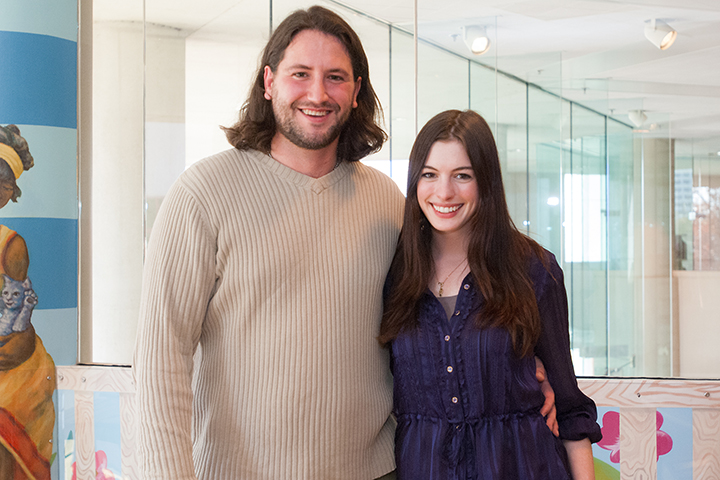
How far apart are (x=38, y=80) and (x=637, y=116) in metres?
3.61

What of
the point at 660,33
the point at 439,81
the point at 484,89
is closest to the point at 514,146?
the point at 484,89

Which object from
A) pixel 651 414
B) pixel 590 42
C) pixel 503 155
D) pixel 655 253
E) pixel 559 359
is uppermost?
pixel 590 42

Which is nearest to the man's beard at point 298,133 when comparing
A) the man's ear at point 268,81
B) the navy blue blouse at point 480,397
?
the man's ear at point 268,81

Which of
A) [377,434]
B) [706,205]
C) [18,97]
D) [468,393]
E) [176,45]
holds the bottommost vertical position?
[377,434]

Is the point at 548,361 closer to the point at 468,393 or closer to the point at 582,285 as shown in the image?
the point at 468,393

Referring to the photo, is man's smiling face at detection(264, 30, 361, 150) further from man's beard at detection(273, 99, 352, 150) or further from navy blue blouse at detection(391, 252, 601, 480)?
navy blue blouse at detection(391, 252, 601, 480)

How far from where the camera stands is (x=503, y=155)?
4250mm

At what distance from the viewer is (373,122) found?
2014 millimetres

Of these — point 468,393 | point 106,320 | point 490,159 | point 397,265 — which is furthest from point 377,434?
point 106,320

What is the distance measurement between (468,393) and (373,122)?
95cm

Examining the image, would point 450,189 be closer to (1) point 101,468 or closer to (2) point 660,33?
(1) point 101,468

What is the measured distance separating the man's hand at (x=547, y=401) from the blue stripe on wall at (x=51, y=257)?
8.61 feet

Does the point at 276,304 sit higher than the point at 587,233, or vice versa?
the point at 587,233

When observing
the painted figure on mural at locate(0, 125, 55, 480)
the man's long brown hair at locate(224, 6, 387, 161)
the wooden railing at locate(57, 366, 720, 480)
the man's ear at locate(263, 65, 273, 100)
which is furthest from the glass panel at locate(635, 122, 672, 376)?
the painted figure on mural at locate(0, 125, 55, 480)
